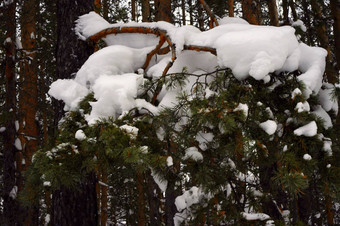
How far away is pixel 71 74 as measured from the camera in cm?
328

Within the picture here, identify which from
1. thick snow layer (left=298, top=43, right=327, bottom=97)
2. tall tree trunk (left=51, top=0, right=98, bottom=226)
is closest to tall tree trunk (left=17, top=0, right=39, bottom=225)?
tall tree trunk (left=51, top=0, right=98, bottom=226)

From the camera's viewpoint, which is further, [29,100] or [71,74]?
[29,100]

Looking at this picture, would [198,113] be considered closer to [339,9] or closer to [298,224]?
[298,224]

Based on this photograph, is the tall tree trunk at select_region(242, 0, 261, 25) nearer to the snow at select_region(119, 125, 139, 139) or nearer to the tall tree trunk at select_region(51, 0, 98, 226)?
the tall tree trunk at select_region(51, 0, 98, 226)

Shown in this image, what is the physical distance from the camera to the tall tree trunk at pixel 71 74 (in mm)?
3229

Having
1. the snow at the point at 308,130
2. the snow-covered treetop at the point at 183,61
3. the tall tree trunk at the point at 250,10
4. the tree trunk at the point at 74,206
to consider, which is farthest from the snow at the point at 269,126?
the tall tree trunk at the point at 250,10

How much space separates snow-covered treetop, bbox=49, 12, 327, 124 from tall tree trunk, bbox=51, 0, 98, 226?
540 mm

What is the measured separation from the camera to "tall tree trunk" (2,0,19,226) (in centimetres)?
630

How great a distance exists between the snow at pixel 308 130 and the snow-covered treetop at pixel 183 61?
313 mm

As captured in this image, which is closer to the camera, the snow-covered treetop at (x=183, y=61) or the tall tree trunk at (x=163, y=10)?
the snow-covered treetop at (x=183, y=61)

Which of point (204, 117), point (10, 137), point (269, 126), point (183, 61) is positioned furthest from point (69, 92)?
point (10, 137)

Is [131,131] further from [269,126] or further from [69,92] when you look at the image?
[69,92]

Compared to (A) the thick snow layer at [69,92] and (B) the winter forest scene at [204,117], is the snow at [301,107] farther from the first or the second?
(A) the thick snow layer at [69,92]

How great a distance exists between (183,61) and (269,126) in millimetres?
1079
